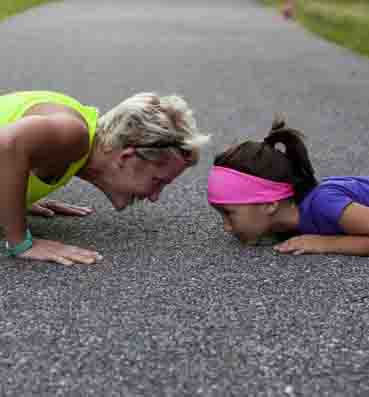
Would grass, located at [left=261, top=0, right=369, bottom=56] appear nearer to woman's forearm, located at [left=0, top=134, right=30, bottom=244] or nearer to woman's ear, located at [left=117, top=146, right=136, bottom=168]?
woman's ear, located at [left=117, top=146, right=136, bottom=168]

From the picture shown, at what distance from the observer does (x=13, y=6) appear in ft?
55.3

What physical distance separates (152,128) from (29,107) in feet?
1.74

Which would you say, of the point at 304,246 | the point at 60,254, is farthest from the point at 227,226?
the point at 60,254

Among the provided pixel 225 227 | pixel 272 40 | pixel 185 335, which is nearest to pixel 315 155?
pixel 225 227

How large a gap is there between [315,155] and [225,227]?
188 cm

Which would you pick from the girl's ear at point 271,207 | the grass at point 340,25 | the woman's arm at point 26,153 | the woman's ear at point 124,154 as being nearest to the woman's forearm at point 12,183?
the woman's arm at point 26,153

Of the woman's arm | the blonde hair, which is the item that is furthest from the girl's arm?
the woman's arm

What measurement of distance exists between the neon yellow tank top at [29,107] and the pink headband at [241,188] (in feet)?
1.83

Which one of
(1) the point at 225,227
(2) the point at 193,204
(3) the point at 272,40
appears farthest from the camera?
(3) the point at 272,40

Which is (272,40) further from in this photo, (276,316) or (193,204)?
(276,316)

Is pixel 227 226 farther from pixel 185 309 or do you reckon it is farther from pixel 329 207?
pixel 185 309

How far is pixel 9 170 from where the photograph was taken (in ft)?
8.70

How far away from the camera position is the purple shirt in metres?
2.90

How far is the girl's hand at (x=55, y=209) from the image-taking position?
3.43 metres
